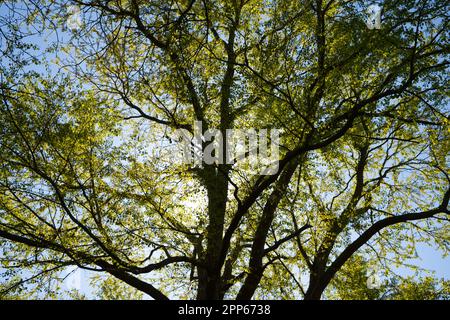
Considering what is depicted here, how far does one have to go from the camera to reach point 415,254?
14047 mm

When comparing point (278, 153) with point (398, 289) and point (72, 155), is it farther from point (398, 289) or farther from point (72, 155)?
point (398, 289)

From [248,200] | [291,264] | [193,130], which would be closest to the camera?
[248,200]

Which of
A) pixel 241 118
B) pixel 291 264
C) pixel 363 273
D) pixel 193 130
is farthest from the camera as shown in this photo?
pixel 363 273

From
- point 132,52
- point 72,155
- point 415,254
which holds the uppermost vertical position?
point 132,52

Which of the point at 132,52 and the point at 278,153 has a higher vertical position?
the point at 132,52

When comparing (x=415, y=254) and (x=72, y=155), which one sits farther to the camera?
(x=415, y=254)

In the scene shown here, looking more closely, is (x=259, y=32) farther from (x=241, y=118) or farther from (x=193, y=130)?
(x=193, y=130)

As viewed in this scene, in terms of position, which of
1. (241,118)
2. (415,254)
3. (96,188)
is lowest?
(415,254)

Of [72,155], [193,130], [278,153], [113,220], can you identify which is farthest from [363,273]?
[72,155]

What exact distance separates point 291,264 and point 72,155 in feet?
26.5

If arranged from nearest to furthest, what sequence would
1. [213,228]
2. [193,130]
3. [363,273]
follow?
[213,228], [193,130], [363,273]

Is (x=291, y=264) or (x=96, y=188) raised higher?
(x=96, y=188)

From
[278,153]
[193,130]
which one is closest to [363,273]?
[278,153]

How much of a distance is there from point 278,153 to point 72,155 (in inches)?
217
